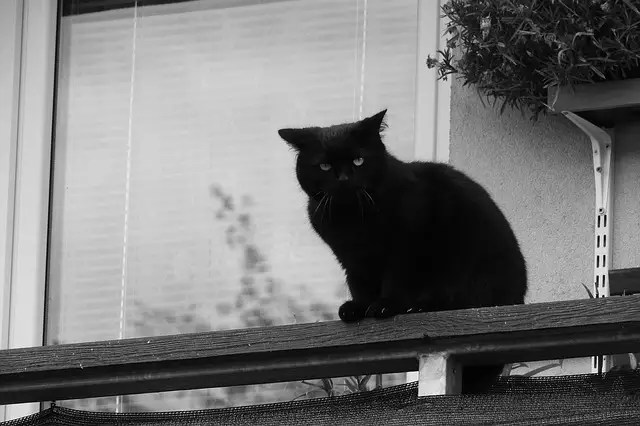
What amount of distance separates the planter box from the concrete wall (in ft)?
0.95

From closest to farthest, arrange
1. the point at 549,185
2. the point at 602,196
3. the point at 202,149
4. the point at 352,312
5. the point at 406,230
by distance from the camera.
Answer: the point at 352,312, the point at 406,230, the point at 602,196, the point at 549,185, the point at 202,149

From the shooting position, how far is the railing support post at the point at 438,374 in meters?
1.98

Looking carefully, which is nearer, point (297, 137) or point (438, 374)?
point (438, 374)

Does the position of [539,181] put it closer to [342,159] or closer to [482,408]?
[342,159]

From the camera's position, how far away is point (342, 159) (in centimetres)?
261

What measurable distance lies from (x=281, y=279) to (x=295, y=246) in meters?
0.11

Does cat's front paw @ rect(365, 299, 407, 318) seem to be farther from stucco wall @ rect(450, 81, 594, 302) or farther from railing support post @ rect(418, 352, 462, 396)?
stucco wall @ rect(450, 81, 594, 302)

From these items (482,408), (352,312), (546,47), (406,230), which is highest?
(546,47)

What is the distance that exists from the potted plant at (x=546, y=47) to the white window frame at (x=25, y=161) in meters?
1.49

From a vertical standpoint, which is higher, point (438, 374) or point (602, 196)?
point (602, 196)

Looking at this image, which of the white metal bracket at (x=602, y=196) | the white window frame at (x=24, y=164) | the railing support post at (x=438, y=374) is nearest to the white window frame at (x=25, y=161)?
the white window frame at (x=24, y=164)

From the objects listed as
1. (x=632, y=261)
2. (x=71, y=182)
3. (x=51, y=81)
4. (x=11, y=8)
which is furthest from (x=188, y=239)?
(x=632, y=261)

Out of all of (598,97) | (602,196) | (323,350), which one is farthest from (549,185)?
(323,350)

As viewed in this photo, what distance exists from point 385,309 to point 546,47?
48.0 inches
